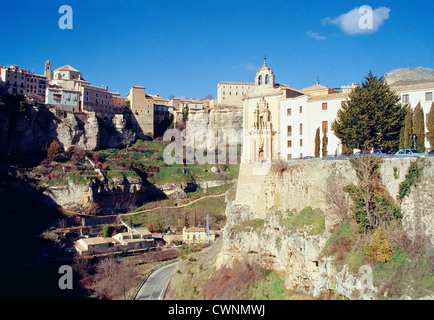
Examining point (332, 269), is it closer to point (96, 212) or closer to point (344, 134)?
point (344, 134)

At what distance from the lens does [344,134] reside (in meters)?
24.6

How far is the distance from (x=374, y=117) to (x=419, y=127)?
2.40m

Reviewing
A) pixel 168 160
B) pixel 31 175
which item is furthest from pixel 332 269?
pixel 168 160

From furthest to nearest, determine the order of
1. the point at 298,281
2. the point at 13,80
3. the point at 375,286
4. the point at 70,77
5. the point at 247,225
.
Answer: the point at 70,77 → the point at 13,80 → the point at 247,225 → the point at 298,281 → the point at 375,286

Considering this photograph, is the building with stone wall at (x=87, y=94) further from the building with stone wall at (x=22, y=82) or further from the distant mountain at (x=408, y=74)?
the distant mountain at (x=408, y=74)

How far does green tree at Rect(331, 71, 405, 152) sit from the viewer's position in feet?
74.8

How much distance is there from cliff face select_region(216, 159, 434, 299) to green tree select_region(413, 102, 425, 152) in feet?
18.7

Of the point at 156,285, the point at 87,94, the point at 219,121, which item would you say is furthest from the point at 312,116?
the point at 87,94

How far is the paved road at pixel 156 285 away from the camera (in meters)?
30.5

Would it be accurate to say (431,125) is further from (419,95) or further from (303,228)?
(303,228)

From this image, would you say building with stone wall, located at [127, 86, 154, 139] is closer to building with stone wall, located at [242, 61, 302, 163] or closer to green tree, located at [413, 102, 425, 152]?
building with stone wall, located at [242, 61, 302, 163]

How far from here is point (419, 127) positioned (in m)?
22.2

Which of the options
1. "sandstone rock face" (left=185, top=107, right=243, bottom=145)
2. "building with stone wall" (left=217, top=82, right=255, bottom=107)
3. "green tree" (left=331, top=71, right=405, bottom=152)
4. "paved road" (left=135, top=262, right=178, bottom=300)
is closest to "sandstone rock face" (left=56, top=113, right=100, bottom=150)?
"sandstone rock face" (left=185, top=107, right=243, bottom=145)

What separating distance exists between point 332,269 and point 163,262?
27762 mm
